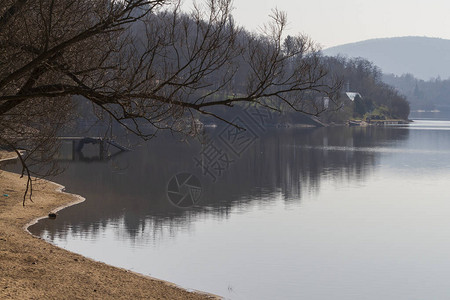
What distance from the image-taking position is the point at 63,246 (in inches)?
1040

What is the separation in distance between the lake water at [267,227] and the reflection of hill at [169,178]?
11cm

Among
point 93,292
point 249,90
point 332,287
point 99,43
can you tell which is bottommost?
point 332,287

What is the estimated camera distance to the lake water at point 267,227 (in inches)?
930

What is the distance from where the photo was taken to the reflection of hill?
33406 millimetres

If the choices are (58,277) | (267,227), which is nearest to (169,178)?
(267,227)

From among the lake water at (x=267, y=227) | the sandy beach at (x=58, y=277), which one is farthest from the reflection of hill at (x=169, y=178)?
the sandy beach at (x=58, y=277)

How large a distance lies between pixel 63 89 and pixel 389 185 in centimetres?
4448

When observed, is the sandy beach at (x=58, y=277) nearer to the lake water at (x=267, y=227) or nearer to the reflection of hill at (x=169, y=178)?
the lake water at (x=267, y=227)

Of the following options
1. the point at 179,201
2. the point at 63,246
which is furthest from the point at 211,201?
the point at 63,246

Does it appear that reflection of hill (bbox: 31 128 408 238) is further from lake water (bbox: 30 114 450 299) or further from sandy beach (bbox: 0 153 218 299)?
sandy beach (bbox: 0 153 218 299)

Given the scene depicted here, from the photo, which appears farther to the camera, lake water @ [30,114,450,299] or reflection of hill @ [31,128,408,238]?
reflection of hill @ [31,128,408,238]

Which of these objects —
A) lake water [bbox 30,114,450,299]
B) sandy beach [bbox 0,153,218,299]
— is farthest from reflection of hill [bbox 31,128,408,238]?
sandy beach [bbox 0,153,218,299]

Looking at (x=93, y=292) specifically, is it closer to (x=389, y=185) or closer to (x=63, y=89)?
(x=63, y=89)

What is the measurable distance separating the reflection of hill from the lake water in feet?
0.37
